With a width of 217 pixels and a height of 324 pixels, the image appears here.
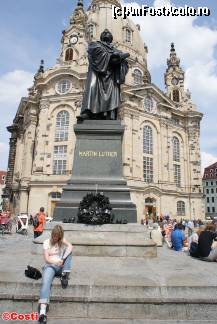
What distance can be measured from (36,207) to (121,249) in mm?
29645

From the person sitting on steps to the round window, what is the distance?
35.4 metres

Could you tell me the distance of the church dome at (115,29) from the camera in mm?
50906

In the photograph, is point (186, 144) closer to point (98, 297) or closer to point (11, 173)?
point (11, 173)

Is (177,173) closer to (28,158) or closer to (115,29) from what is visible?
(28,158)

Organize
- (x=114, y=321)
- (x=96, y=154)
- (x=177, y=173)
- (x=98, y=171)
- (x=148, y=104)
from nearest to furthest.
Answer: (x=114, y=321)
(x=98, y=171)
(x=96, y=154)
(x=148, y=104)
(x=177, y=173)

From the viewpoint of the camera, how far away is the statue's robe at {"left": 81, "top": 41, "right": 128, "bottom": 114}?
868 centimetres

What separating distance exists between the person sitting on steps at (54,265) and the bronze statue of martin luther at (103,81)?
4.85 meters

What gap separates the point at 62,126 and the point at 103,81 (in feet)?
94.0

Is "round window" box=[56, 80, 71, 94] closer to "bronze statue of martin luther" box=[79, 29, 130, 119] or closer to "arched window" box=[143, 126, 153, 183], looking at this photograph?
"arched window" box=[143, 126, 153, 183]

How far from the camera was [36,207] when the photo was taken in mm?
34156

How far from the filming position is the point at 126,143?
117 feet

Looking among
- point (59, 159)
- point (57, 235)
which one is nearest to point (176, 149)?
point (59, 159)

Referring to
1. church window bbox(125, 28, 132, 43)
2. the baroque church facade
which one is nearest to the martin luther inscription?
the baroque church facade

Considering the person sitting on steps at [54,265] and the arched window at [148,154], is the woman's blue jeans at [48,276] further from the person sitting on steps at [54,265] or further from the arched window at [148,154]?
the arched window at [148,154]
